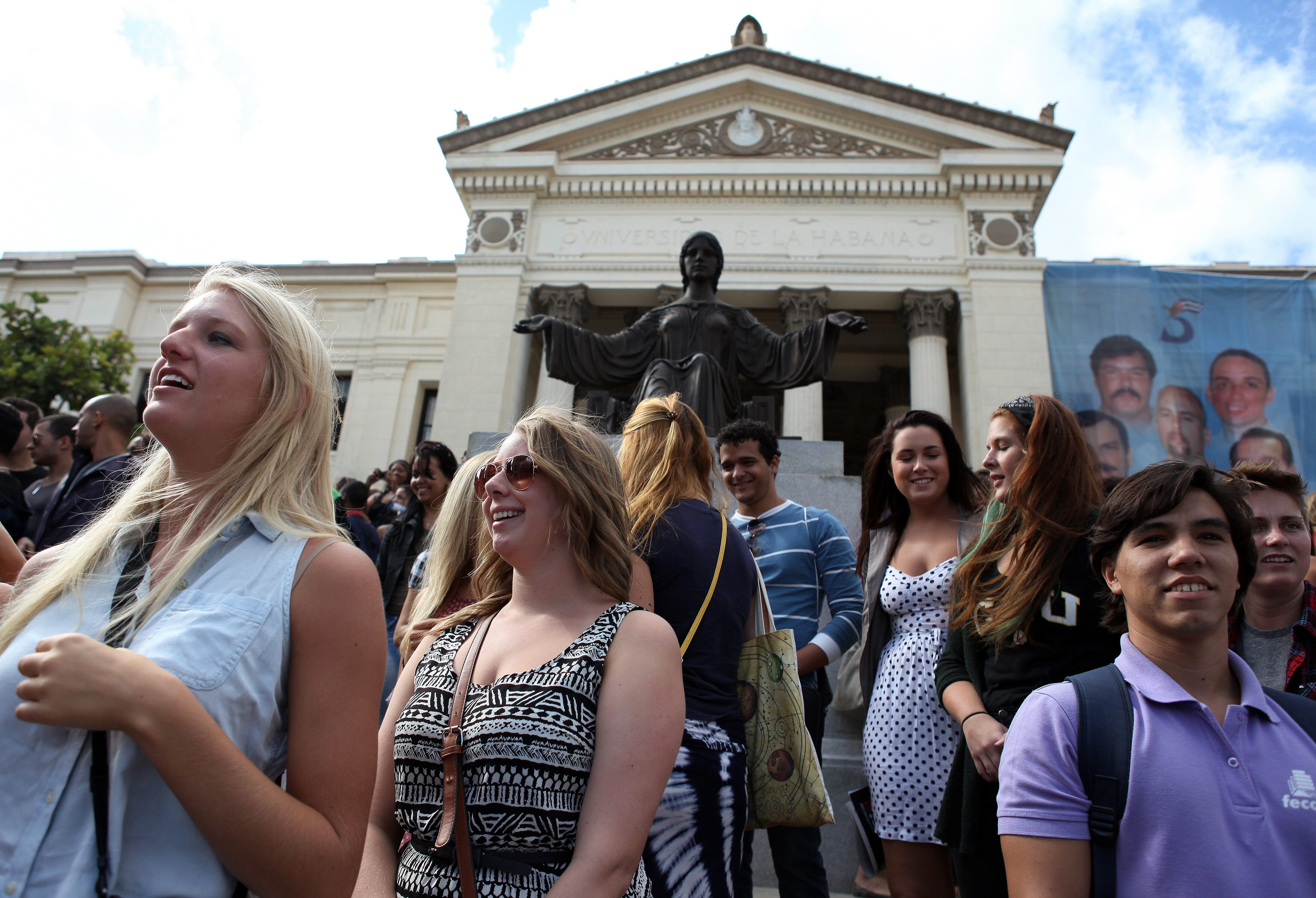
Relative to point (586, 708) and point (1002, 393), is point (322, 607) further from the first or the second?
point (1002, 393)

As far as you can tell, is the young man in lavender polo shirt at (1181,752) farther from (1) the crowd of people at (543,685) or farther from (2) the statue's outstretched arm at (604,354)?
(2) the statue's outstretched arm at (604,354)

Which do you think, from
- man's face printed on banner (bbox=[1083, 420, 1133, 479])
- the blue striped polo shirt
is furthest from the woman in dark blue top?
man's face printed on banner (bbox=[1083, 420, 1133, 479])

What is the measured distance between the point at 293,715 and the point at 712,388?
484 cm

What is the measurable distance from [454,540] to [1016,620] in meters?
1.57

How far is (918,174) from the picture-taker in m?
19.4

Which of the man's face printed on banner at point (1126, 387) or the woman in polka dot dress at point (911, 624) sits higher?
the man's face printed on banner at point (1126, 387)

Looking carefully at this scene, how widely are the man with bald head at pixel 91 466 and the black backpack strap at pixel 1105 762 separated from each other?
10.2 ft

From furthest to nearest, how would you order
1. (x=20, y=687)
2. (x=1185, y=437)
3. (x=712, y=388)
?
1. (x=1185, y=437)
2. (x=712, y=388)
3. (x=20, y=687)

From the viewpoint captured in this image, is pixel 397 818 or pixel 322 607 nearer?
pixel 322 607

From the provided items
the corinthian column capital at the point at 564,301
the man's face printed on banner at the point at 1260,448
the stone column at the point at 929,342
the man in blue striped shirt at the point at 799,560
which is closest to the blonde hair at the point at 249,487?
the man in blue striped shirt at the point at 799,560

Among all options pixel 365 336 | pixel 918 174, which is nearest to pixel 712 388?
pixel 918 174

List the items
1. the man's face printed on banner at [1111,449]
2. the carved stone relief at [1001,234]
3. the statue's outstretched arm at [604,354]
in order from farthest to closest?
the carved stone relief at [1001,234] → the man's face printed on banner at [1111,449] → the statue's outstretched arm at [604,354]

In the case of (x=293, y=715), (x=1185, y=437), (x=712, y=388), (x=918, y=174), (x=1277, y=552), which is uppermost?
(x=918, y=174)

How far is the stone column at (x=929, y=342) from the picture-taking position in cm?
1781
